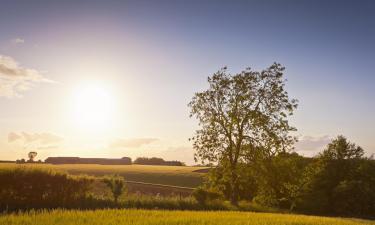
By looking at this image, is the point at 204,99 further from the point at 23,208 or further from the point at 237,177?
the point at 23,208

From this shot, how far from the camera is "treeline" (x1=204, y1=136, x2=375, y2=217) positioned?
43.3 meters

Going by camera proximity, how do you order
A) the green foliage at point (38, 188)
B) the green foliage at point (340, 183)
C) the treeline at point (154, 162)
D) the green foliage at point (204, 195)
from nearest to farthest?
the green foliage at point (38, 188), the green foliage at point (204, 195), the green foliage at point (340, 183), the treeline at point (154, 162)

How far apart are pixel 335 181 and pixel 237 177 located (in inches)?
533

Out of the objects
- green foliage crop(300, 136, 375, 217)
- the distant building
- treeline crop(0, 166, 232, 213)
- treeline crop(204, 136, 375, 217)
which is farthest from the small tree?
the distant building

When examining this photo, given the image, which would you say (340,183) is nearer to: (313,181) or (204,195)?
(313,181)

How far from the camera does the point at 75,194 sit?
30.8 m

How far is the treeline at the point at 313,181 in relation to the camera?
142 feet

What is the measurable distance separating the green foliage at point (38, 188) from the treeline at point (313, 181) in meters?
14.4

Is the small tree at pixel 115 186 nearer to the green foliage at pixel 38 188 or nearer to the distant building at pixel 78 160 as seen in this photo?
the green foliage at pixel 38 188

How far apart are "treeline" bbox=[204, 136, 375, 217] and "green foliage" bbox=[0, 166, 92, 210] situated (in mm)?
14384

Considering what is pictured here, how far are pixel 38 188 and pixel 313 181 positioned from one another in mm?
30749

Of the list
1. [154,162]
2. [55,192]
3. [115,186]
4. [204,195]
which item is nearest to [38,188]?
[55,192]

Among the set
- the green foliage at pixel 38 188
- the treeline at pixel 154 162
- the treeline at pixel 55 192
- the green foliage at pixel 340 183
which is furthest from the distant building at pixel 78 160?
the green foliage at pixel 38 188

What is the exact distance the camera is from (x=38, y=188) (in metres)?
28.8
